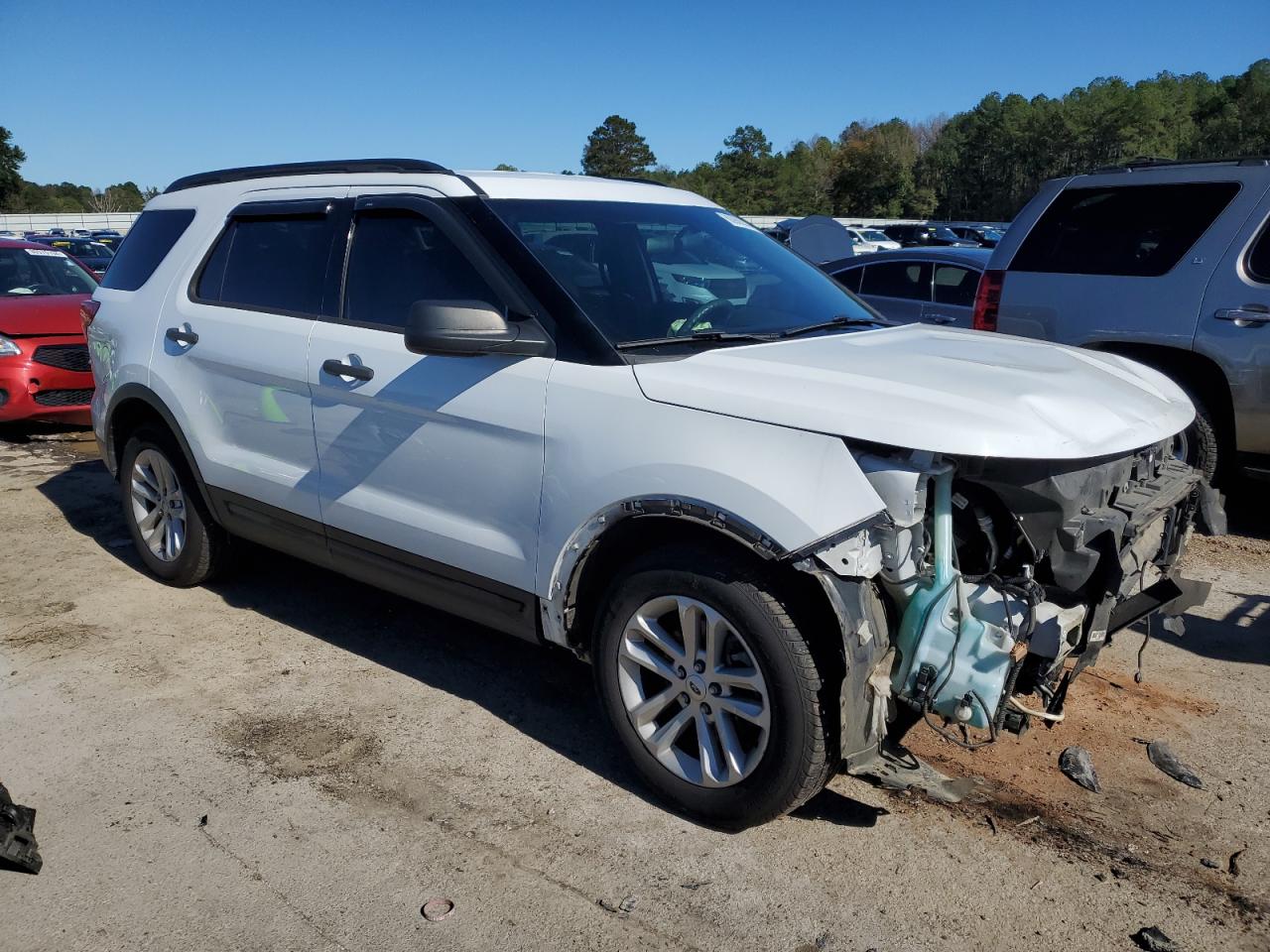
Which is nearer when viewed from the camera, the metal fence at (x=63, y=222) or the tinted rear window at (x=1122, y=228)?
the tinted rear window at (x=1122, y=228)

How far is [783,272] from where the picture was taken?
13.9 feet

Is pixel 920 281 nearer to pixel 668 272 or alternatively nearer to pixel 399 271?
pixel 668 272

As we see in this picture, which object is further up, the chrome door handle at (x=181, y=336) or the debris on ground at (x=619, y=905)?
the chrome door handle at (x=181, y=336)

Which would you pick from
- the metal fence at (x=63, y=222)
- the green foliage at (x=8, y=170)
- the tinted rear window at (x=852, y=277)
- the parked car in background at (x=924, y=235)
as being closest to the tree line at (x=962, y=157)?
the green foliage at (x=8, y=170)

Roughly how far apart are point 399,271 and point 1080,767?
3.06m

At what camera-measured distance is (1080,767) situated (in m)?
3.46

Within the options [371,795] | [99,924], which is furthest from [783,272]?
[99,924]

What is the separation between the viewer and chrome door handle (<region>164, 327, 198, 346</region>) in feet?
15.2

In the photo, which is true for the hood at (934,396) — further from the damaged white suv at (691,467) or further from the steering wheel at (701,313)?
the steering wheel at (701,313)

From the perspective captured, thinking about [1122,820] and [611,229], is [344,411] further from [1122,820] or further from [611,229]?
[1122,820]

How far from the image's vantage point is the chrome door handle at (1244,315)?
5531mm

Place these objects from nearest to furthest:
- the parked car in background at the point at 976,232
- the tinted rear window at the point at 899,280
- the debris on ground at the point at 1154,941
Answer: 1. the debris on ground at the point at 1154,941
2. the tinted rear window at the point at 899,280
3. the parked car in background at the point at 976,232

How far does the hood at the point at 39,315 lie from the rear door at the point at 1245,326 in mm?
8693

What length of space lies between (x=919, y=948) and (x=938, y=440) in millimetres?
1324
